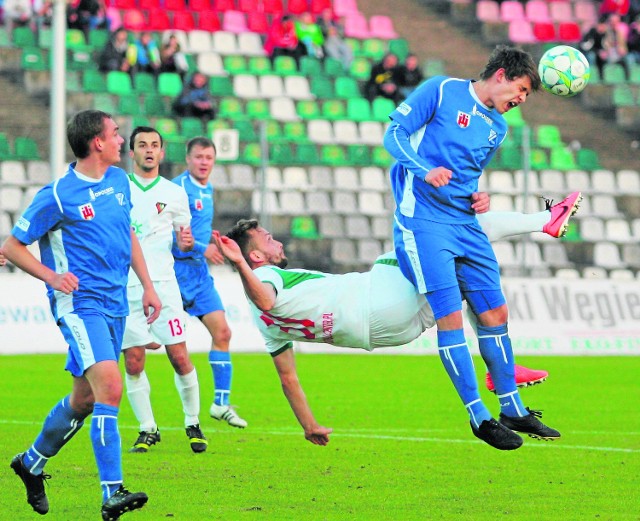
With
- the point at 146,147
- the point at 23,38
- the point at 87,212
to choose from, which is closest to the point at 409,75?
the point at 23,38

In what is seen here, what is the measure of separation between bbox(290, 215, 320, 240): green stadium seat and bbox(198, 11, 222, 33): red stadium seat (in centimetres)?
655

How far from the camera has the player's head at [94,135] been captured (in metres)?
7.12

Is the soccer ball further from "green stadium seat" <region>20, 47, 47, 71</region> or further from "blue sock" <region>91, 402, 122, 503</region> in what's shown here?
"green stadium seat" <region>20, 47, 47, 71</region>

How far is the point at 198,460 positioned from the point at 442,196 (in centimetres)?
275

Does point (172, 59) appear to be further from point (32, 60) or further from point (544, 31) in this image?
point (544, 31)

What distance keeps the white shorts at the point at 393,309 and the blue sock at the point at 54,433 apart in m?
1.90

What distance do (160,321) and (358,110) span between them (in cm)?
1444

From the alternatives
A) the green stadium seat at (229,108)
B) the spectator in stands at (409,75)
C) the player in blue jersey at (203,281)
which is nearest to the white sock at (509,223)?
the player in blue jersey at (203,281)

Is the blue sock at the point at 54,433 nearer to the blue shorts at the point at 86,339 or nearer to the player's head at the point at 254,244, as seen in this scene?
the blue shorts at the point at 86,339

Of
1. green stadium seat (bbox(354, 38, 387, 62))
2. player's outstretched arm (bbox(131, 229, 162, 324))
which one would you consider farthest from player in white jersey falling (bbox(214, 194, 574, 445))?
green stadium seat (bbox(354, 38, 387, 62))

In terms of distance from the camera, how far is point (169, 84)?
2298 centimetres

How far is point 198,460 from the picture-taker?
9.32m

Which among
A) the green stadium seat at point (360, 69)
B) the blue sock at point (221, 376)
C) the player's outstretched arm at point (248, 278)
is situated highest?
the green stadium seat at point (360, 69)

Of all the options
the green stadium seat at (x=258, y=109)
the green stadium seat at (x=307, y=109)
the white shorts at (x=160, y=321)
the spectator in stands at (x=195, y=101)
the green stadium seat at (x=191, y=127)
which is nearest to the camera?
the white shorts at (x=160, y=321)
